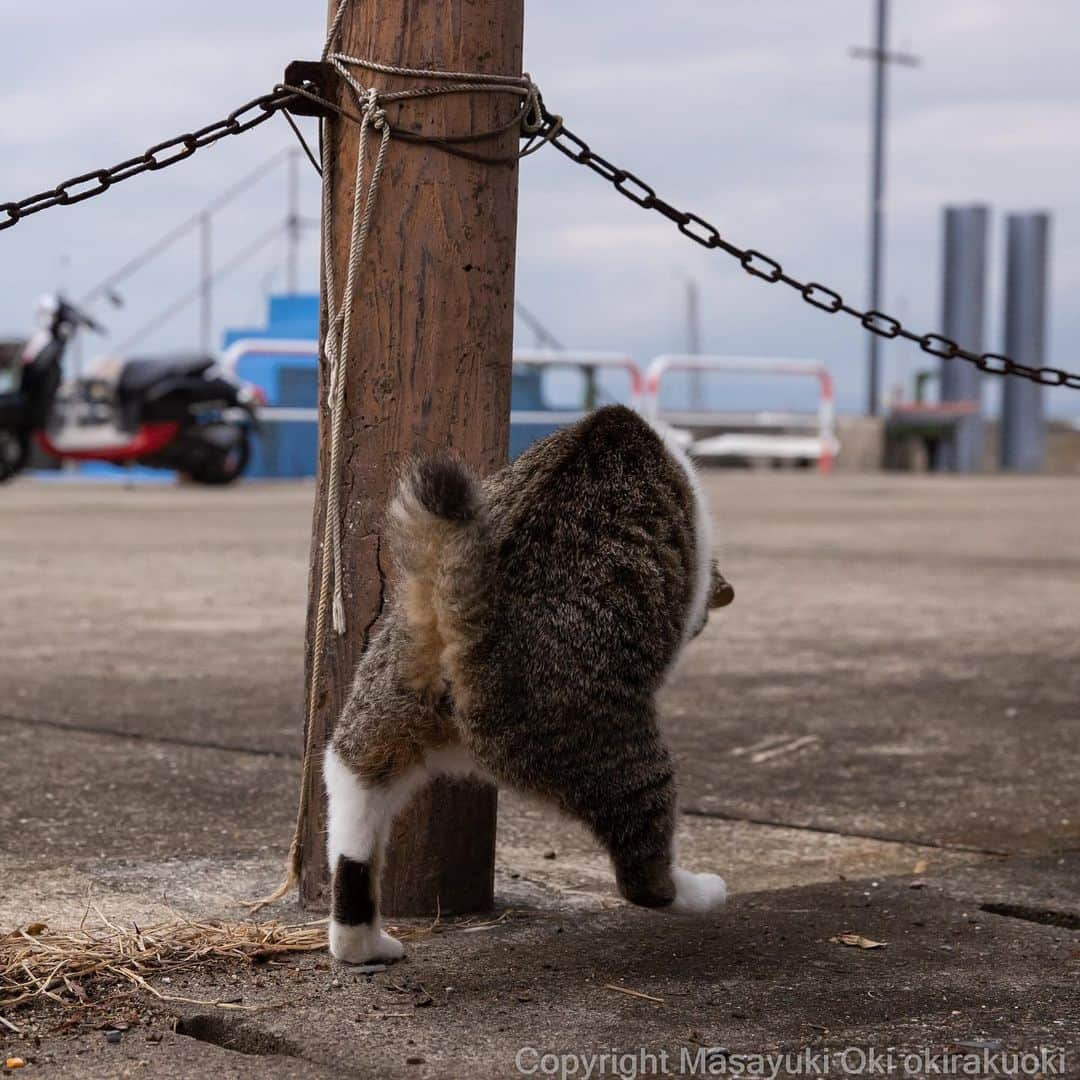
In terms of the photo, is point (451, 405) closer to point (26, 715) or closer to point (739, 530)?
point (26, 715)

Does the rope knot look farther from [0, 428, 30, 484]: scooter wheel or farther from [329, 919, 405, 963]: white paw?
[0, 428, 30, 484]: scooter wheel

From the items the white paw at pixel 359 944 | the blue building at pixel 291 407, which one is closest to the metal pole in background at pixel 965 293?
the blue building at pixel 291 407

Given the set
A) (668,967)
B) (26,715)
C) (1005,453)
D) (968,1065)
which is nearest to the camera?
(968,1065)

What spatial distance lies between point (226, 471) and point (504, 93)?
1535 cm

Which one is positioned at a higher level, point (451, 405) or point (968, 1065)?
point (451, 405)

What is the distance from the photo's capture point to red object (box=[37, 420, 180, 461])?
1755cm

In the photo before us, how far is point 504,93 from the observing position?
3375mm

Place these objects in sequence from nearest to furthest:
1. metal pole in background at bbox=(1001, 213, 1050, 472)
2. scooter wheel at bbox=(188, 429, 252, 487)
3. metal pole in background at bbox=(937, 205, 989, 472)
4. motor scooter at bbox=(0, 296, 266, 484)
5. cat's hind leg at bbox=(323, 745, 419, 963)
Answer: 1. cat's hind leg at bbox=(323, 745, 419, 963)
2. motor scooter at bbox=(0, 296, 266, 484)
3. scooter wheel at bbox=(188, 429, 252, 487)
4. metal pole in background at bbox=(937, 205, 989, 472)
5. metal pole in background at bbox=(1001, 213, 1050, 472)

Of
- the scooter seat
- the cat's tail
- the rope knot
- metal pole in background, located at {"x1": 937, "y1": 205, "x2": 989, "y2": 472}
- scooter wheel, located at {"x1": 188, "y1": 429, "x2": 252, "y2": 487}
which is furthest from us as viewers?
metal pole in background, located at {"x1": 937, "y1": 205, "x2": 989, "y2": 472}

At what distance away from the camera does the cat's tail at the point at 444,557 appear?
2.85 metres

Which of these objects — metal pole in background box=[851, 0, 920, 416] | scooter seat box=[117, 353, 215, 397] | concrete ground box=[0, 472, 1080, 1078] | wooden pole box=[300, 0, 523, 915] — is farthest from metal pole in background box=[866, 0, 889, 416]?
wooden pole box=[300, 0, 523, 915]

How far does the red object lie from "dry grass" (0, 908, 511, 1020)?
14627 millimetres

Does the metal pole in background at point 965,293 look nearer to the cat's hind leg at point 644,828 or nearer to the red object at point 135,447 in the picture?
the red object at point 135,447

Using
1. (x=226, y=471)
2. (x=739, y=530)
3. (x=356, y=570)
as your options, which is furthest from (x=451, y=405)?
(x=226, y=471)
